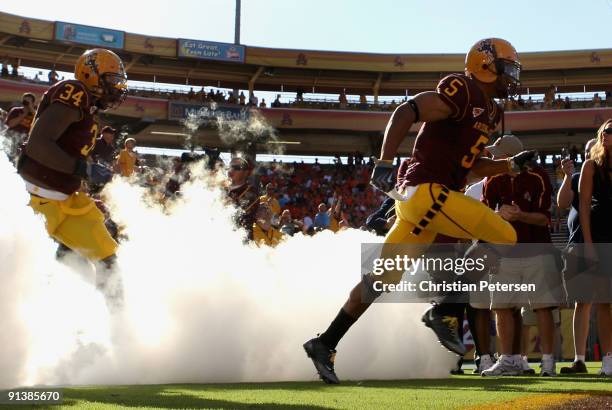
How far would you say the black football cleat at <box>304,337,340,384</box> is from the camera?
4906 mm

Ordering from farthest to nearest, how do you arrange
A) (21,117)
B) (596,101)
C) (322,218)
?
1. (596,101)
2. (322,218)
3. (21,117)

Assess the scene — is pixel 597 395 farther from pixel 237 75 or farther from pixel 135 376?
pixel 237 75

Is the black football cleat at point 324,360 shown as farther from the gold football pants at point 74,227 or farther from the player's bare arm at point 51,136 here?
the player's bare arm at point 51,136

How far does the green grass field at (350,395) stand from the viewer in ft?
12.3

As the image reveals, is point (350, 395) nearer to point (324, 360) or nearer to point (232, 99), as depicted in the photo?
point (324, 360)

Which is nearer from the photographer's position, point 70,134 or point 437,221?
point 437,221

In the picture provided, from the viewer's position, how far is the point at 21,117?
7.70m

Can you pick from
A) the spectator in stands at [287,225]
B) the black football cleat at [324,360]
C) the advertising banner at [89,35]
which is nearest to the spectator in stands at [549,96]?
the advertising banner at [89,35]

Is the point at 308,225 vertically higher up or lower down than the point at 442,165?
lower down

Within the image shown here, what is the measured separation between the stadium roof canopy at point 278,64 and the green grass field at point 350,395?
32989mm

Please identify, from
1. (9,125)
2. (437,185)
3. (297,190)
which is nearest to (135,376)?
(437,185)

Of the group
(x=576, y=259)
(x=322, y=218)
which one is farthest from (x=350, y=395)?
(x=322, y=218)

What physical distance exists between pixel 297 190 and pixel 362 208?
386 cm

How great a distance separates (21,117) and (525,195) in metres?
4.96
